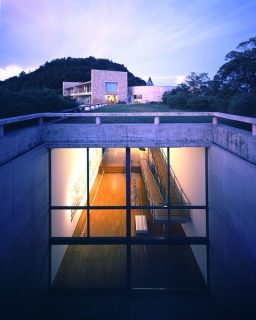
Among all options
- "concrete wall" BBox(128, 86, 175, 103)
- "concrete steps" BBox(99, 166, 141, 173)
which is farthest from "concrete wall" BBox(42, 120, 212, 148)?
"concrete wall" BBox(128, 86, 175, 103)

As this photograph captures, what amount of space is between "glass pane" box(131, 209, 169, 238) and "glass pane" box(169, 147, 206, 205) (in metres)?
0.52

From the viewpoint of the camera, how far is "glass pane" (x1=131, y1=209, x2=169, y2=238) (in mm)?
8852

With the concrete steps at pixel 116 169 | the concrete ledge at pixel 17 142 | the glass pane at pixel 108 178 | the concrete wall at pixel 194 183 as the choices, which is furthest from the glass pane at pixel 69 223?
the concrete wall at pixel 194 183

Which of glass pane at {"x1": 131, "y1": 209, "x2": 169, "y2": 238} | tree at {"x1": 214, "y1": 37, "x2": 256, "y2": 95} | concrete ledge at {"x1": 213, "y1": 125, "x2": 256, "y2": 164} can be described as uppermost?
tree at {"x1": 214, "y1": 37, "x2": 256, "y2": 95}

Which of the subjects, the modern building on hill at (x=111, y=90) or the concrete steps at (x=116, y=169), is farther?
the modern building on hill at (x=111, y=90)

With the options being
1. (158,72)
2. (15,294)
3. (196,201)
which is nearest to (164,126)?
(196,201)

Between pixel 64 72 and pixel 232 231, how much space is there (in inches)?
2801

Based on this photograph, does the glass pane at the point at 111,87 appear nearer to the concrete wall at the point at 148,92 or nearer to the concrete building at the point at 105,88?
the concrete building at the point at 105,88

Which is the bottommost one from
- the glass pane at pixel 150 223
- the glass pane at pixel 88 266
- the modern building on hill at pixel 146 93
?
the glass pane at pixel 88 266

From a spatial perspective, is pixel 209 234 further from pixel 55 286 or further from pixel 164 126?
pixel 55 286

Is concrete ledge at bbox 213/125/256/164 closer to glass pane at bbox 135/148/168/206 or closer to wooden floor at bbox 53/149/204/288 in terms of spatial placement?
glass pane at bbox 135/148/168/206

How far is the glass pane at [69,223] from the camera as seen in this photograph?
8.74 meters

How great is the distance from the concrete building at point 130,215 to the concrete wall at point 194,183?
3cm

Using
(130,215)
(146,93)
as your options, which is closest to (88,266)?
(130,215)
